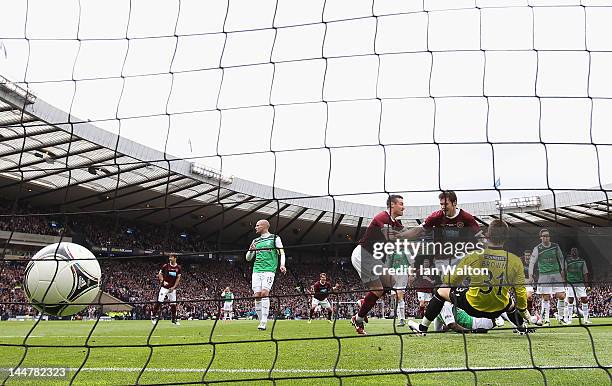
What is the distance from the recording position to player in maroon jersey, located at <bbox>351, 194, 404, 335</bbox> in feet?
19.3

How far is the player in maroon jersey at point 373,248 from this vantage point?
19.3ft

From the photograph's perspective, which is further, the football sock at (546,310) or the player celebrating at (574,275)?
the player celebrating at (574,275)

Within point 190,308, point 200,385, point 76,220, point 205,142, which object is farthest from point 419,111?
point 76,220

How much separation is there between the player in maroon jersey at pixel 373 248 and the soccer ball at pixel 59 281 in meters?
2.58

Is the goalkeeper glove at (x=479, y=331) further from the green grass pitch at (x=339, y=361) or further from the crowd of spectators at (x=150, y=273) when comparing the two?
the crowd of spectators at (x=150, y=273)

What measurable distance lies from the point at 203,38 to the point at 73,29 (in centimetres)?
113

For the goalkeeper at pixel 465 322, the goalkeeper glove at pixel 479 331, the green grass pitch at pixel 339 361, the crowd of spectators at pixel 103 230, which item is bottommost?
the green grass pitch at pixel 339 361

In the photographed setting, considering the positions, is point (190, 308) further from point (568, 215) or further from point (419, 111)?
point (419, 111)

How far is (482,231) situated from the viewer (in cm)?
560

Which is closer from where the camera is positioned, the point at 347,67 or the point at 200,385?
the point at 200,385

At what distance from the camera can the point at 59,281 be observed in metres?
4.71

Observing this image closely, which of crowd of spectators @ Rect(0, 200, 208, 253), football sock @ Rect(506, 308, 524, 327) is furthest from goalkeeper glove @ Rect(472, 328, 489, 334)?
crowd of spectators @ Rect(0, 200, 208, 253)

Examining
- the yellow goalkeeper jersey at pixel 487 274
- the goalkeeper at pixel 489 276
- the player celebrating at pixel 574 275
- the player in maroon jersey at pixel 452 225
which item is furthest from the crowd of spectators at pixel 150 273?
the yellow goalkeeper jersey at pixel 487 274

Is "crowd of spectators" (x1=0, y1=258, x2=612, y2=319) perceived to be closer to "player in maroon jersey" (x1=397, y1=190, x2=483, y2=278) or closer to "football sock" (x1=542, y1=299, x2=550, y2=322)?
"football sock" (x1=542, y1=299, x2=550, y2=322)
